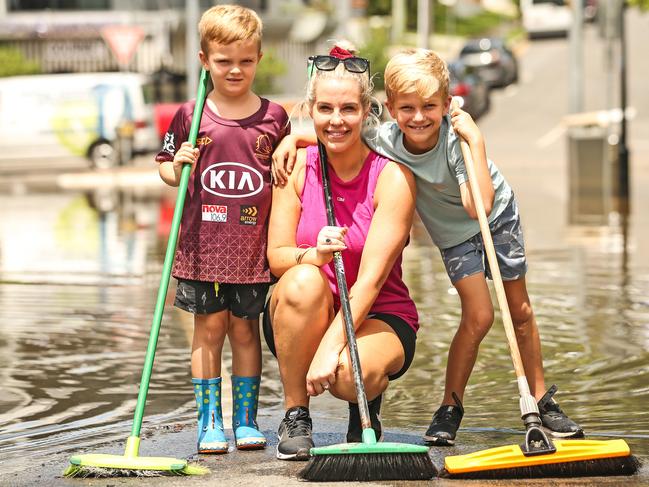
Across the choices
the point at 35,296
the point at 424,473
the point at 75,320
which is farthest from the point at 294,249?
the point at 35,296

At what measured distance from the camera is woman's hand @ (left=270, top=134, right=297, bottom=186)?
18.3ft

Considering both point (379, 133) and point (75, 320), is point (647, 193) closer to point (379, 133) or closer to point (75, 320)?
point (75, 320)

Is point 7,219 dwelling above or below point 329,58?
below

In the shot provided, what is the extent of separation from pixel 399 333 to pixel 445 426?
1.28 ft

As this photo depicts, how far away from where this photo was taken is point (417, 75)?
5465 mm

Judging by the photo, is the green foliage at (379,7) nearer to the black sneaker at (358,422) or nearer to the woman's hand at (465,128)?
the woman's hand at (465,128)

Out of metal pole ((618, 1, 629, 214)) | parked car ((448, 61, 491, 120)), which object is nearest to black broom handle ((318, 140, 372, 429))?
metal pole ((618, 1, 629, 214))

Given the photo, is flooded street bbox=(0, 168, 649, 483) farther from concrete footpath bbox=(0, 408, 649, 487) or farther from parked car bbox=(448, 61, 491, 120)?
parked car bbox=(448, 61, 491, 120)

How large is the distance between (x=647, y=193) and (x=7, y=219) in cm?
818

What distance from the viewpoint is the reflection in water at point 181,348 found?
246 inches

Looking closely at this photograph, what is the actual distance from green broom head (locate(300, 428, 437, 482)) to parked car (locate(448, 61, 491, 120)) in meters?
30.2

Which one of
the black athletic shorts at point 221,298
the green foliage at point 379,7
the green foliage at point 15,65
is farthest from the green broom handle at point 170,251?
the green foliage at point 379,7

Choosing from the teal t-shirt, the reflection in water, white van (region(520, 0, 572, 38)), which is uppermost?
white van (region(520, 0, 572, 38))

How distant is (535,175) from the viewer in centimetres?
2553
